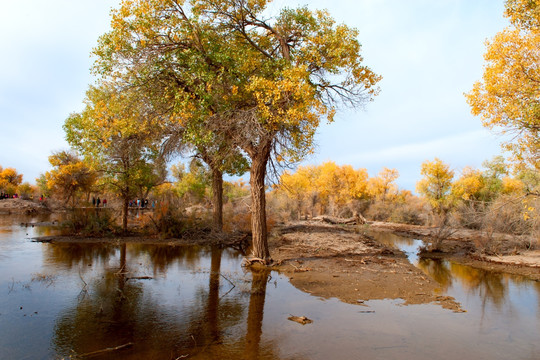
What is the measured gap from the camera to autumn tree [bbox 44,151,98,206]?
36125mm

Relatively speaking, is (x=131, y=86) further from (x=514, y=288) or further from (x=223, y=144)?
(x=514, y=288)

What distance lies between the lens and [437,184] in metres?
39.0

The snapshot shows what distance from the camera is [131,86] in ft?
32.9

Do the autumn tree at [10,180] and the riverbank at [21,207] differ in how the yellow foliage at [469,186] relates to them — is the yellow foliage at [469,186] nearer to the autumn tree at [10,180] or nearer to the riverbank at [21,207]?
the riverbank at [21,207]

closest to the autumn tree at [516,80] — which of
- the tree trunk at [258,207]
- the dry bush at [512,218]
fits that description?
the dry bush at [512,218]

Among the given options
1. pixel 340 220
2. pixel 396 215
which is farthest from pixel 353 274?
pixel 396 215

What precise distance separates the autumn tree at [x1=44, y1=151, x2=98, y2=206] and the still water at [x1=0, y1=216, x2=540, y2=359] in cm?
2940

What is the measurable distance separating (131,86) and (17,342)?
23.9 ft

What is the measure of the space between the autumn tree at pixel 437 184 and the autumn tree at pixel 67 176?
123ft

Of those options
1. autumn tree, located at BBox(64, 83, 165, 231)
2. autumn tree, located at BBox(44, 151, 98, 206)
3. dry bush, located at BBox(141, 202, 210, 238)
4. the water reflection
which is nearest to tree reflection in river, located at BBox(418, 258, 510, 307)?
the water reflection

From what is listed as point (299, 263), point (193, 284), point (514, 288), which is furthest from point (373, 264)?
point (193, 284)

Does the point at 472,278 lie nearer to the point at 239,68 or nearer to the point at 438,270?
the point at 438,270

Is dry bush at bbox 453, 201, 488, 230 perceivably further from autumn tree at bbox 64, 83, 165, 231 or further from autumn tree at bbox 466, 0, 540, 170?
autumn tree at bbox 64, 83, 165, 231

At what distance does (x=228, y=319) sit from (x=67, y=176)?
122 feet
